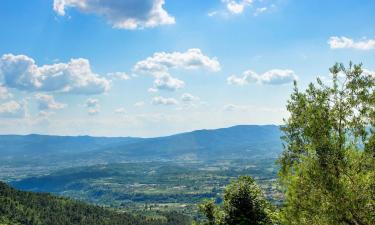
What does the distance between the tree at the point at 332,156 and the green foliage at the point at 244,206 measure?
24.4 meters

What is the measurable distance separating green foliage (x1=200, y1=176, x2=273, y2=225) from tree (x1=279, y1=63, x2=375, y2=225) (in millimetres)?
24351

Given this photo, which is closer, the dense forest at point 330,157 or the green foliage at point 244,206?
the dense forest at point 330,157

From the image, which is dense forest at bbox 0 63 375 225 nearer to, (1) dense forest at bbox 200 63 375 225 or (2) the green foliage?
(1) dense forest at bbox 200 63 375 225

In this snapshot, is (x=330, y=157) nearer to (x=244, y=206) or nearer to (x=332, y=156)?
(x=332, y=156)

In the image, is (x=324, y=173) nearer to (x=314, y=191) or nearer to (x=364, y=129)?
(x=314, y=191)

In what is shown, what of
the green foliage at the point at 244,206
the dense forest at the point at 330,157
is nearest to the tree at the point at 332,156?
the dense forest at the point at 330,157

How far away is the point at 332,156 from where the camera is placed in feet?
95.7

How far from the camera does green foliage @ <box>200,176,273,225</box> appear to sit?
189 ft

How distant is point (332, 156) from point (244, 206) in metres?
31.1

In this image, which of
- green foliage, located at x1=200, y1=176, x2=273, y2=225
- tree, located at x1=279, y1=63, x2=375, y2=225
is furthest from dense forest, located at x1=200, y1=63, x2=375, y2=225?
green foliage, located at x1=200, y1=176, x2=273, y2=225

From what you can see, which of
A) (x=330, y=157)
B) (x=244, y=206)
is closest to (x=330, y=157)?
(x=330, y=157)

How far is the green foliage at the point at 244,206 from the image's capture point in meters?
57.6

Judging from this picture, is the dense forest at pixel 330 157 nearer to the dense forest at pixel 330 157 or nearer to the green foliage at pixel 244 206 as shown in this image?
the dense forest at pixel 330 157

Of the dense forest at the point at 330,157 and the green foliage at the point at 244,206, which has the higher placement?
the dense forest at the point at 330,157
